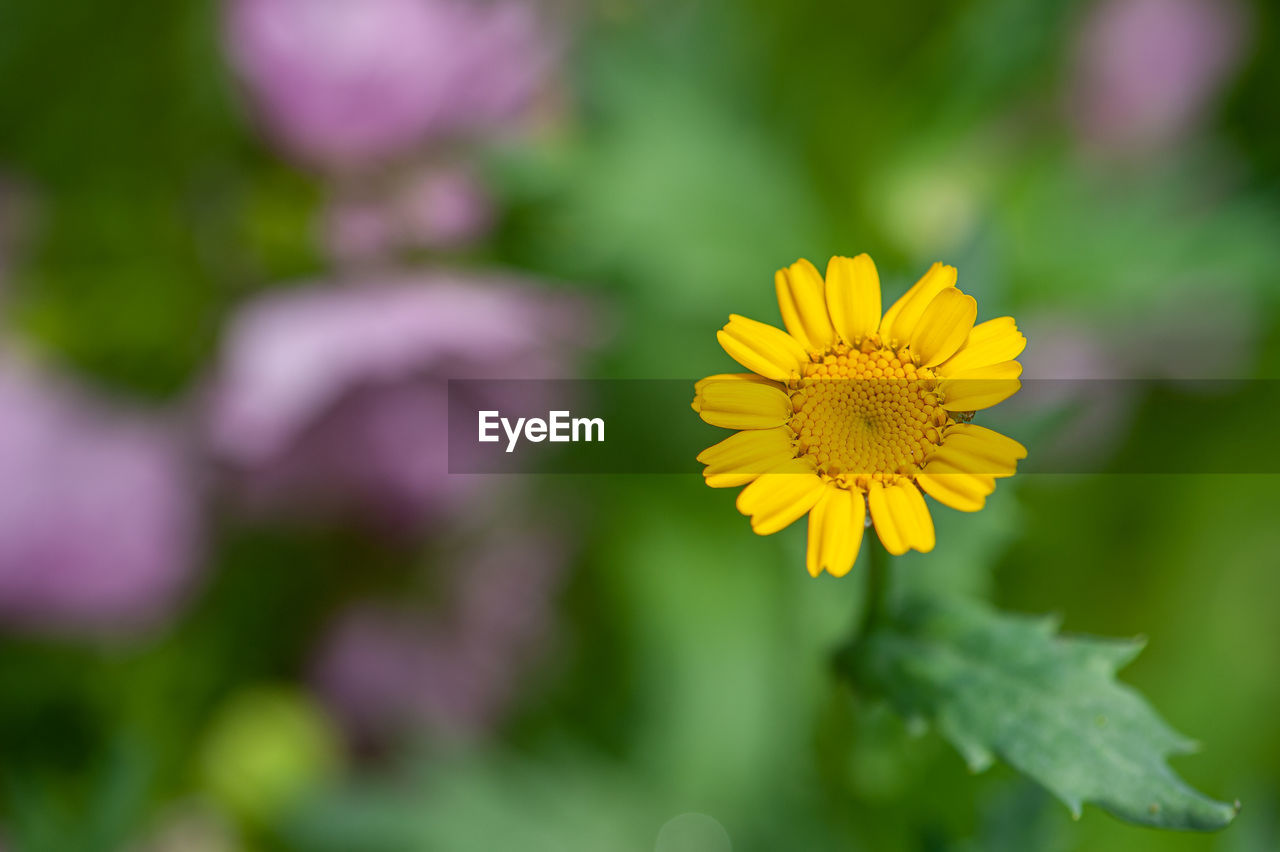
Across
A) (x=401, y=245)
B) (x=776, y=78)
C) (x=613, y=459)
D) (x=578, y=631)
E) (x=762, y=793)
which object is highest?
(x=776, y=78)

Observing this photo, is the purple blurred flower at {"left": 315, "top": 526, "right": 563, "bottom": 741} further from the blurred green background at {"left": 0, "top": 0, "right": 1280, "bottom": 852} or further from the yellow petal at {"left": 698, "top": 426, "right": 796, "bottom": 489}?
the yellow petal at {"left": 698, "top": 426, "right": 796, "bottom": 489}

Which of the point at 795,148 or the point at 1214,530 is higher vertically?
the point at 795,148

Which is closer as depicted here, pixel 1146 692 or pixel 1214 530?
pixel 1146 692

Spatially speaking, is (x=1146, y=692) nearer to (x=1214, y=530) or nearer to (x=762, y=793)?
(x=1214, y=530)

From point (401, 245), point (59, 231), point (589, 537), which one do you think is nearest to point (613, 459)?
point (589, 537)

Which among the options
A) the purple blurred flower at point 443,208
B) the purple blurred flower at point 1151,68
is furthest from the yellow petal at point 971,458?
the purple blurred flower at point 1151,68

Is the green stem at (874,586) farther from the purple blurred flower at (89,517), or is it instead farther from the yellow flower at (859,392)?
the purple blurred flower at (89,517)

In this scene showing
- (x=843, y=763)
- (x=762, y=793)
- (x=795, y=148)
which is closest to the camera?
(x=843, y=763)
